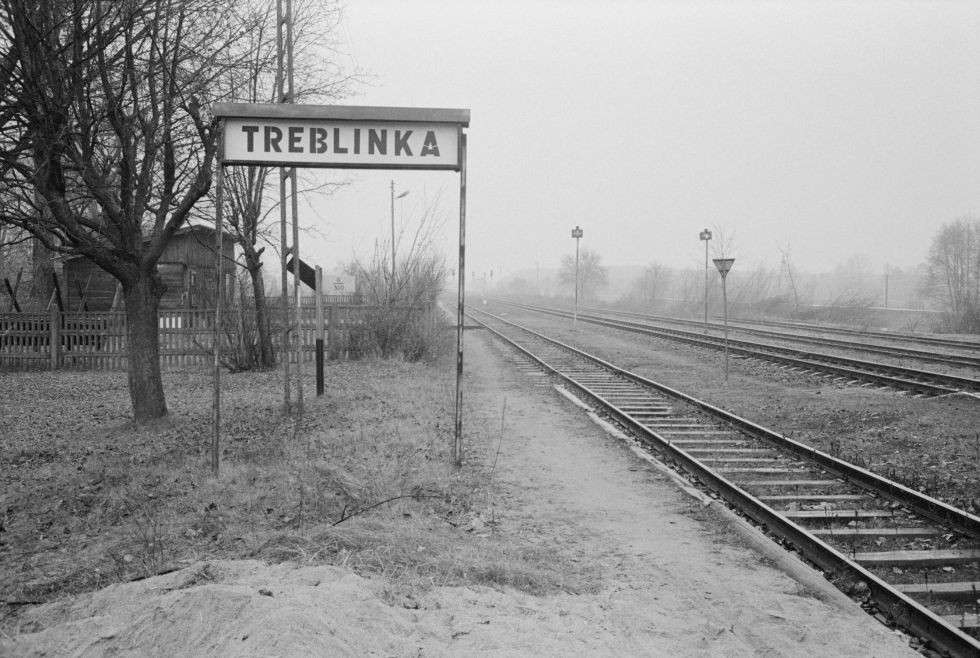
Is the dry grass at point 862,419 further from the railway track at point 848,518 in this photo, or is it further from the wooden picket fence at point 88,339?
the wooden picket fence at point 88,339

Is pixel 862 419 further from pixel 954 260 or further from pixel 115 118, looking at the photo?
pixel 954 260

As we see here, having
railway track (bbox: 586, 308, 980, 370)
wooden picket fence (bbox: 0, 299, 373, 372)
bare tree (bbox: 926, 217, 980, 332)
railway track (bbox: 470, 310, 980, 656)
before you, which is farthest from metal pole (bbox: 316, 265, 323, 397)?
bare tree (bbox: 926, 217, 980, 332)

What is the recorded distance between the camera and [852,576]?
4.71 metres

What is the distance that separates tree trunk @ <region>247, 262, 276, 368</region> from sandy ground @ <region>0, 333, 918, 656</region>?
1195cm

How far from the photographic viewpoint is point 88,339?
667 inches

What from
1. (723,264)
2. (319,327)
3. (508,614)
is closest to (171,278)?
(319,327)

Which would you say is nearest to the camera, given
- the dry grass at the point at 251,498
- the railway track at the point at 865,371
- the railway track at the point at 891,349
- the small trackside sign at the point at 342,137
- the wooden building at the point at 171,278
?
the dry grass at the point at 251,498

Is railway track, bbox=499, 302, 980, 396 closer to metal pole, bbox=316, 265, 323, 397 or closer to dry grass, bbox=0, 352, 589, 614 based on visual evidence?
metal pole, bbox=316, 265, 323, 397

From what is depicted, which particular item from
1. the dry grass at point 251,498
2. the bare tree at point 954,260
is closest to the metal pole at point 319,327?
the dry grass at point 251,498

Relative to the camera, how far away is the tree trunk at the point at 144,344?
9.05 metres

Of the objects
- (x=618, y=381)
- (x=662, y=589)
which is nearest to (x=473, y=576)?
(x=662, y=589)

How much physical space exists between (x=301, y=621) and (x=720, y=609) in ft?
8.48

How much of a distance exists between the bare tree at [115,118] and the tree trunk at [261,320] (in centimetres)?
606

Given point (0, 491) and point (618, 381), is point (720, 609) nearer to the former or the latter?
point (0, 491)
